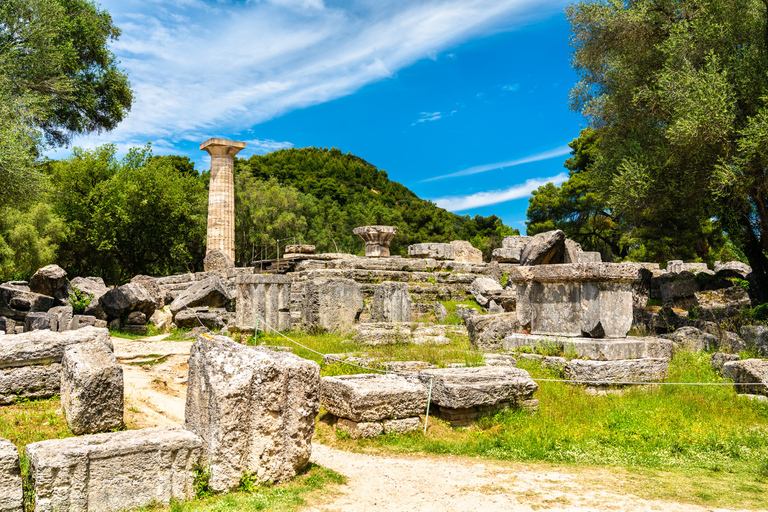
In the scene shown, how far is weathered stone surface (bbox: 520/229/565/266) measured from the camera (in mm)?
12188

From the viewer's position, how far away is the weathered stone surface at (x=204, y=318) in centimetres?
1398

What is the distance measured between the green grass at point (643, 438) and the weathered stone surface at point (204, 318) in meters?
8.82

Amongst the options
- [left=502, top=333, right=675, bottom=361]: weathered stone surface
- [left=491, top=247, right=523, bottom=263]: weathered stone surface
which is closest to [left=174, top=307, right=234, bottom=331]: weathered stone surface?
[left=502, top=333, right=675, bottom=361]: weathered stone surface

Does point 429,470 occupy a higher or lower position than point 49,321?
lower

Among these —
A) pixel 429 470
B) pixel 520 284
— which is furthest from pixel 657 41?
pixel 429 470

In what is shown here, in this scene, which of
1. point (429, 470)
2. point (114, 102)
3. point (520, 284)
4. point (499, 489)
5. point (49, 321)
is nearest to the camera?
point (499, 489)

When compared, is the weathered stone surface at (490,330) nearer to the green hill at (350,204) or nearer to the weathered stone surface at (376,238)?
the weathered stone surface at (376,238)

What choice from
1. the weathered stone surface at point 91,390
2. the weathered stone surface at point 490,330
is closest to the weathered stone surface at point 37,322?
the weathered stone surface at point 91,390

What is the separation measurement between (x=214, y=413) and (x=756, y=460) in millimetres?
4983

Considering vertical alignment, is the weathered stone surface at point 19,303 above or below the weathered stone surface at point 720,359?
above

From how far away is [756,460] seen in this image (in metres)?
5.12

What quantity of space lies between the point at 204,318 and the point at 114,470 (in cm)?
1098

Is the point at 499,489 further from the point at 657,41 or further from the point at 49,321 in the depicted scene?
the point at 657,41

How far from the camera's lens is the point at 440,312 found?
1346 centimetres
